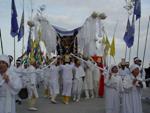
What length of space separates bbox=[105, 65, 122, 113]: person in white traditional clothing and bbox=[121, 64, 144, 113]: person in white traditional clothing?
166 cm

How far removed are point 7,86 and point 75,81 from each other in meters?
11.5

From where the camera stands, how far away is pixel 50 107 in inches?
724

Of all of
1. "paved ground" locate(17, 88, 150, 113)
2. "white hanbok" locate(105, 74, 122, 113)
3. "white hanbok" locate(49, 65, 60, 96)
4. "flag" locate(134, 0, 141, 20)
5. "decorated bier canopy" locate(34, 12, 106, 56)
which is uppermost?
"flag" locate(134, 0, 141, 20)

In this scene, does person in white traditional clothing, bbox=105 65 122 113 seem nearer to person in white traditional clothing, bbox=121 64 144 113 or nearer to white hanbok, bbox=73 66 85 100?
person in white traditional clothing, bbox=121 64 144 113

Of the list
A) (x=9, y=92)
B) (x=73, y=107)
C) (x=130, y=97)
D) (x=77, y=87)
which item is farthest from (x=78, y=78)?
(x=9, y=92)

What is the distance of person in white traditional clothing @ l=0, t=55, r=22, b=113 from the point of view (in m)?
9.18

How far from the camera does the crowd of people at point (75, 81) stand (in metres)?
9.55

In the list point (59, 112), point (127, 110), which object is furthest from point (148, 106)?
point (127, 110)

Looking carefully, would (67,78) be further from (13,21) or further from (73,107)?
(13,21)

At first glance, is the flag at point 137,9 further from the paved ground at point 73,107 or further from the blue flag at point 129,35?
the paved ground at point 73,107

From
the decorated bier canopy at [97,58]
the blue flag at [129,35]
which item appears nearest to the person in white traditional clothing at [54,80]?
the decorated bier canopy at [97,58]

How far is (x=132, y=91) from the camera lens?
43.3 feet

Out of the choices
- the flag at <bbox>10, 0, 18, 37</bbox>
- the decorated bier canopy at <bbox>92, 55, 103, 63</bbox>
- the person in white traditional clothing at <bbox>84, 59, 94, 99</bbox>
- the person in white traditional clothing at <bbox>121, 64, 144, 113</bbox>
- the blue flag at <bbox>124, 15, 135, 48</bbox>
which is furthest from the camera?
the blue flag at <bbox>124, 15, 135, 48</bbox>

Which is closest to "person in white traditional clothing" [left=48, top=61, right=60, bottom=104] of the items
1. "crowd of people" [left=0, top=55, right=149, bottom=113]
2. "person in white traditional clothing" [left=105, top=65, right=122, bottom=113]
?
"crowd of people" [left=0, top=55, right=149, bottom=113]
